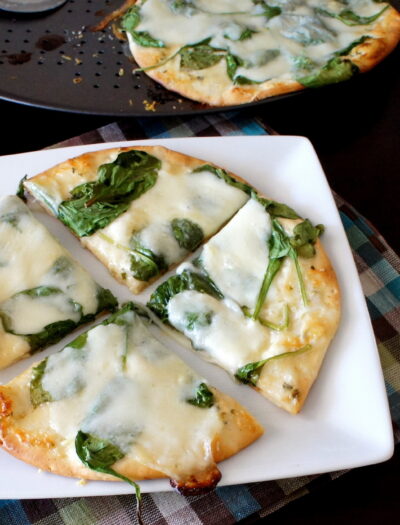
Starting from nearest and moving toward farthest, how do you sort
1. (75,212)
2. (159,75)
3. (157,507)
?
(157,507) → (75,212) → (159,75)

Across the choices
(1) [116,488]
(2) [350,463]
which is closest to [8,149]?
(1) [116,488]

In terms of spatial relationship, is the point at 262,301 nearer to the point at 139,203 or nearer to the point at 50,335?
the point at 139,203

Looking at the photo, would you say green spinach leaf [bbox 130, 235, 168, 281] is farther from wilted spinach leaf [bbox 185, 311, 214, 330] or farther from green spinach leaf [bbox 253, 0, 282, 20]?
green spinach leaf [bbox 253, 0, 282, 20]

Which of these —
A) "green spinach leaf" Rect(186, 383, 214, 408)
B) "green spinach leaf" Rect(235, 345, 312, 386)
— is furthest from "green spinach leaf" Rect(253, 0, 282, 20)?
"green spinach leaf" Rect(186, 383, 214, 408)

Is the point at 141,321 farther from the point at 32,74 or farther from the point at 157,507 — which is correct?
the point at 32,74

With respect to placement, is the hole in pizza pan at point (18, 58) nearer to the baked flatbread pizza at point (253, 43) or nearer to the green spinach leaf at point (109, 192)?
the baked flatbread pizza at point (253, 43)
